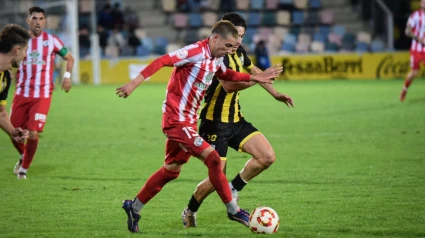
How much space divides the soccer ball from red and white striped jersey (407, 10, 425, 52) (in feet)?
43.2

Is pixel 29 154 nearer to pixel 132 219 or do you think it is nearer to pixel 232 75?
pixel 132 219

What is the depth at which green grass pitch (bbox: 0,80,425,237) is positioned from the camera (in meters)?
7.04

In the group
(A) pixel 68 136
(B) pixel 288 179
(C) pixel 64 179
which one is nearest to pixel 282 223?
(B) pixel 288 179

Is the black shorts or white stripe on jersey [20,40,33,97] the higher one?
the black shorts

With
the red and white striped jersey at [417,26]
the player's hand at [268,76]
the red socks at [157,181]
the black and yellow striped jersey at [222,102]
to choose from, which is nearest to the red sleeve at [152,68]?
the player's hand at [268,76]

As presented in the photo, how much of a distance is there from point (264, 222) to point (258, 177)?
335 centimetres

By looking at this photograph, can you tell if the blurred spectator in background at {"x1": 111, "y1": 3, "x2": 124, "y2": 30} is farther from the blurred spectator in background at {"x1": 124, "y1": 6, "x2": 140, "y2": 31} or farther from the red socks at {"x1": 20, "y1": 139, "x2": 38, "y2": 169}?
the red socks at {"x1": 20, "y1": 139, "x2": 38, "y2": 169}

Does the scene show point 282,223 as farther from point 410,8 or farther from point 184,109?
point 410,8

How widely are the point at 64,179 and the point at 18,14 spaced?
20.1 meters

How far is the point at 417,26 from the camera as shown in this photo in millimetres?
19109

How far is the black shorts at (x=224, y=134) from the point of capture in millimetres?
7441

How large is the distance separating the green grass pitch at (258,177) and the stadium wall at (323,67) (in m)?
9.71

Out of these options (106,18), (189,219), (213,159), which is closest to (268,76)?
(213,159)

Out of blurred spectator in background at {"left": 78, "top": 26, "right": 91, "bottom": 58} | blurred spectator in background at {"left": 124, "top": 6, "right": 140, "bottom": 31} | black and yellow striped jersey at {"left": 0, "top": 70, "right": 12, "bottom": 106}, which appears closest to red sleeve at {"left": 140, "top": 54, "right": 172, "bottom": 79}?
black and yellow striped jersey at {"left": 0, "top": 70, "right": 12, "bottom": 106}
